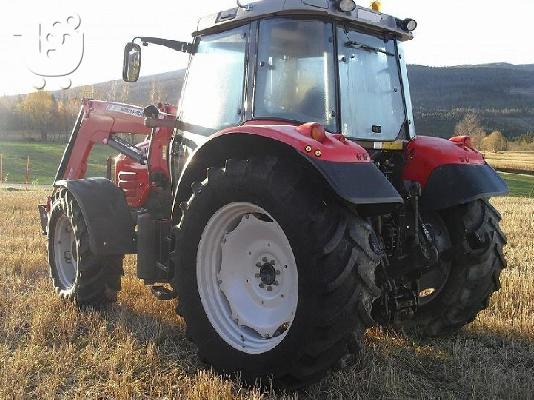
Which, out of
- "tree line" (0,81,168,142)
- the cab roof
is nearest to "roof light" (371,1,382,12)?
A: the cab roof

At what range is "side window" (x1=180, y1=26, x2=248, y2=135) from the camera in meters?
4.34

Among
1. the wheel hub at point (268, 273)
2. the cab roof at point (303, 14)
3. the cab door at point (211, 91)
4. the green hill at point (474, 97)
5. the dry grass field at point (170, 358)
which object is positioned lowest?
the dry grass field at point (170, 358)

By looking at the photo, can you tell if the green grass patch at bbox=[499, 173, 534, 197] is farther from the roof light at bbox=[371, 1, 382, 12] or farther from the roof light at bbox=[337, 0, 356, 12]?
the roof light at bbox=[337, 0, 356, 12]

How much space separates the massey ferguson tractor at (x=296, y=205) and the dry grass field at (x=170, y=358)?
235 millimetres

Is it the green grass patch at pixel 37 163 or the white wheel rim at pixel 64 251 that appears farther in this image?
the green grass patch at pixel 37 163

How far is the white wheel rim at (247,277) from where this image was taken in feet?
11.8

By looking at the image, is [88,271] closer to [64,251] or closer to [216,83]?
[64,251]

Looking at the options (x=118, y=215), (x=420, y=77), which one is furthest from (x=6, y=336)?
(x=420, y=77)

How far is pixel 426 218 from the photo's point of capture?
443 centimetres

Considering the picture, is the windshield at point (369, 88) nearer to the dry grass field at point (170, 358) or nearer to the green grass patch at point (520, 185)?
the dry grass field at point (170, 358)

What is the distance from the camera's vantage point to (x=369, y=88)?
4316 mm

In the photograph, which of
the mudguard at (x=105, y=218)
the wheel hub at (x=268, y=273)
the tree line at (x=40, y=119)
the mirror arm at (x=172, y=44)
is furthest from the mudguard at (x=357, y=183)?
the tree line at (x=40, y=119)

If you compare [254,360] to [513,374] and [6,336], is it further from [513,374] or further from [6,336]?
[6,336]

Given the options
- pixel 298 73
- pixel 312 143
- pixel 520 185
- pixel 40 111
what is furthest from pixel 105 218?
pixel 40 111
